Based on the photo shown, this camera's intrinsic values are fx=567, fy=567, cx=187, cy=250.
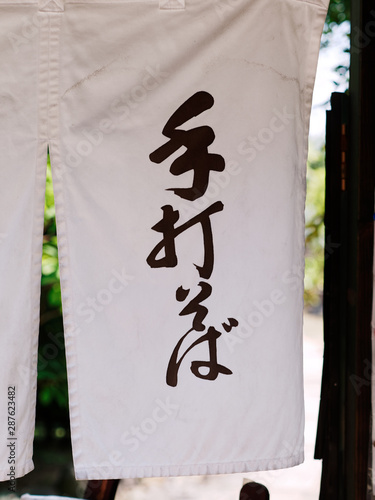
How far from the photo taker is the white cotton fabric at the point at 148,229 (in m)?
2.26

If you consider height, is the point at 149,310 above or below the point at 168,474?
above

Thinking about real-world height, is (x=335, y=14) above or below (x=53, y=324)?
above

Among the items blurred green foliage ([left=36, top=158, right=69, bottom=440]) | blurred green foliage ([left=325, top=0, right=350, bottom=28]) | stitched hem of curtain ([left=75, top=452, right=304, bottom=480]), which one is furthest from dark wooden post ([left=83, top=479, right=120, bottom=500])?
blurred green foliage ([left=325, top=0, right=350, bottom=28])

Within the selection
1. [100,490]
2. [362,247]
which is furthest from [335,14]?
[100,490]

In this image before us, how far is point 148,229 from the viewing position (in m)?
2.28

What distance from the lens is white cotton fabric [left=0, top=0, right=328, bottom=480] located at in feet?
7.41

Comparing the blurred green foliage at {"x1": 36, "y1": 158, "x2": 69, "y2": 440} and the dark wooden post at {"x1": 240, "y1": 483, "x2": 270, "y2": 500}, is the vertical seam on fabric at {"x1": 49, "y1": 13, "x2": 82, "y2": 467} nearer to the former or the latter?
the dark wooden post at {"x1": 240, "y1": 483, "x2": 270, "y2": 500}

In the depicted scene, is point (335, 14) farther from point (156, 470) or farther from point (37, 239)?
point (156, 470)

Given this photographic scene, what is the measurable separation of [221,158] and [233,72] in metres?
0.36

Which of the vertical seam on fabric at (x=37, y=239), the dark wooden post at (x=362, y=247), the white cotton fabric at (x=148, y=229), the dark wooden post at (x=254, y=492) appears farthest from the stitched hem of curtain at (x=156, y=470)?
the dark wooden post at (x=362, y=247)

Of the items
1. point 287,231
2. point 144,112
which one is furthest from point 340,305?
point 144,112

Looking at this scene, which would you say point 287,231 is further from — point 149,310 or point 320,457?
point 320,457

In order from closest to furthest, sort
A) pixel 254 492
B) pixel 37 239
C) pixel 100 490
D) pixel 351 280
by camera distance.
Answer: pixel 37 239 → pixel 254 492 → pixel 351 280 → pixel 100 490

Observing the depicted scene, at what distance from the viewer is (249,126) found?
234 centimetres
